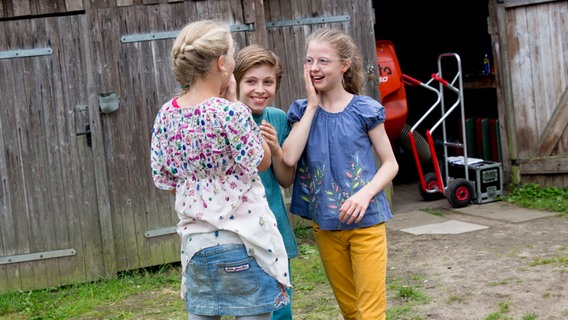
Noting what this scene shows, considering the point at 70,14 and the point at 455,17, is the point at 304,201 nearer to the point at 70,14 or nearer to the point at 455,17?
the point at 70,14

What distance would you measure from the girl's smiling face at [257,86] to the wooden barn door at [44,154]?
3.11m

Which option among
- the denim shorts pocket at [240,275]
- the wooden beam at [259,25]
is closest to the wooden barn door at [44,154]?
the wooden beam at [259,25]

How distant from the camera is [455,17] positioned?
10.6m

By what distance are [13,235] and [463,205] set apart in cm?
413

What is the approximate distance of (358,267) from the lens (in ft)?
10.6

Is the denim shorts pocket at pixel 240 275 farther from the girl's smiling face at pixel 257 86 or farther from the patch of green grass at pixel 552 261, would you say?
the patch of green grass at pixel 552 261

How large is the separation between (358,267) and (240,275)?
2.48 feet

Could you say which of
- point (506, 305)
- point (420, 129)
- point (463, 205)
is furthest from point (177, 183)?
point (420, 129)

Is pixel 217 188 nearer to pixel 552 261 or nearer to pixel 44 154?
pixel 552 261

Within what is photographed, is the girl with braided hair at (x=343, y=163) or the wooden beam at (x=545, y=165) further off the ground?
the girl with braided hair at (x=343, y=163)

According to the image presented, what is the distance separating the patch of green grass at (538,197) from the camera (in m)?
7.27

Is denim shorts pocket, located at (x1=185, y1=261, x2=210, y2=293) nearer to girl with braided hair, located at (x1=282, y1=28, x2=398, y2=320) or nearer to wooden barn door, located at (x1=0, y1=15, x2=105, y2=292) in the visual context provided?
girl with braided hair, located at (x1=282, y1=28, x2=398, y2=320)

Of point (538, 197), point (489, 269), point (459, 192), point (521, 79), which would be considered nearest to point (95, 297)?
point (489, 269)

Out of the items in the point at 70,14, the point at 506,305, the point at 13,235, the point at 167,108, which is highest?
the point at 70,14
